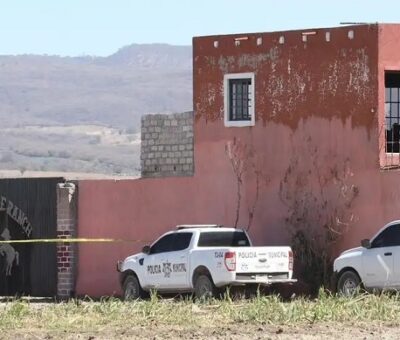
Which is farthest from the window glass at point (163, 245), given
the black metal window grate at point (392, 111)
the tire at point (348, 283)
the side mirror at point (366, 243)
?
the black metal window grate at point (392, 111)

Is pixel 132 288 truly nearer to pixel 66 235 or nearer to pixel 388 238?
pixel 66 235

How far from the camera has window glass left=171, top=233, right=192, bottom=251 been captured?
104 ft

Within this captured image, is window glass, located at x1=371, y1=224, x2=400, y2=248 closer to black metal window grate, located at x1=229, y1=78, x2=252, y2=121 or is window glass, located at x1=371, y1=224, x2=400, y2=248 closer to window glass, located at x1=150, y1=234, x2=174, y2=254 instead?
window glass, located at x1=150, y1=234, x2=174, y2=254

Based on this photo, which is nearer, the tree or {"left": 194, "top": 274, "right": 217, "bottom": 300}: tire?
{"left": 194, "top": 274, "right": 217, "bottom": 300}: tire

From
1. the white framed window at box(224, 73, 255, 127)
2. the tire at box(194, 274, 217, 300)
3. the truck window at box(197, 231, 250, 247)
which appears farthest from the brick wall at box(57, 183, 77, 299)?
the tire at box(194, 274, 217, 300)

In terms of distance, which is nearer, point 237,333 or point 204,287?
point 237,333

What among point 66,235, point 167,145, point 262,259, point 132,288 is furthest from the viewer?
point 66,235

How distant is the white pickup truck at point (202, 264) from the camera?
30.3m

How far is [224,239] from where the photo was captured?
31844 mm

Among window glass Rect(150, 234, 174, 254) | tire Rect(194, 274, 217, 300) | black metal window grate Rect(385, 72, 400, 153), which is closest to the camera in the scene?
tire Rect(194, 274, 217, 300)

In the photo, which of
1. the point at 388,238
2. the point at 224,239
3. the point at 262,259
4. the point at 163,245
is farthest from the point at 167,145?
the point at 388,238

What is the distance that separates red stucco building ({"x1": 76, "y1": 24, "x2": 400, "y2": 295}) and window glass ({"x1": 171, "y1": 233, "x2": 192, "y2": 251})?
109 inches

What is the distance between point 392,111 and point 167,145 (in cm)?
613

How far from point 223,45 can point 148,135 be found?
3701mm
